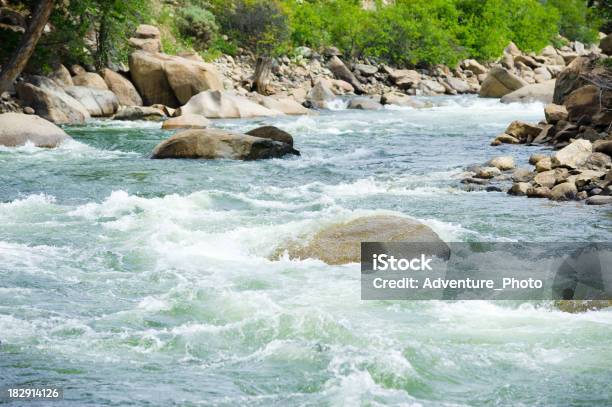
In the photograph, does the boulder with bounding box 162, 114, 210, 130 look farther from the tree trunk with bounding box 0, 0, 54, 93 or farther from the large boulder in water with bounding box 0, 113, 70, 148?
the tree trunk with bounding box 0, 0, 54, 93

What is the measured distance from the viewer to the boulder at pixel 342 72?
3394cm

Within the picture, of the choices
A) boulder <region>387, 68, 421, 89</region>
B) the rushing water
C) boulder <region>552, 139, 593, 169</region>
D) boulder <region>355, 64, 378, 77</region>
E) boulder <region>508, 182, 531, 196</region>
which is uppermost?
boulder <region>355, 64, 378, 77</region>

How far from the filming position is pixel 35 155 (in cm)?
1485

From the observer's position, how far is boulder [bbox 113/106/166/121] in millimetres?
20812

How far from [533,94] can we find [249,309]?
2271cm

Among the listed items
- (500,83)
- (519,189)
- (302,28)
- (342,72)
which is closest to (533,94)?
(500,83)

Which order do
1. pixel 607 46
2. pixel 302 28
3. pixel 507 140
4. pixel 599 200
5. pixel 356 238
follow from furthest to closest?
1. pixel 302 28
2. pixel 607 46
3. pixel 507 140
4. pixel 599 200
5. pixel 356 238

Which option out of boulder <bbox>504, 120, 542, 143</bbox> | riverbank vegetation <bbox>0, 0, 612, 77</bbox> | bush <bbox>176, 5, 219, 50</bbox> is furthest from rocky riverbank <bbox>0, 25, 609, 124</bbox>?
boulder <bbox>504, 120, 542, 143</bbox>

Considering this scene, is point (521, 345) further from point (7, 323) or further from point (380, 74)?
point (380, 74)

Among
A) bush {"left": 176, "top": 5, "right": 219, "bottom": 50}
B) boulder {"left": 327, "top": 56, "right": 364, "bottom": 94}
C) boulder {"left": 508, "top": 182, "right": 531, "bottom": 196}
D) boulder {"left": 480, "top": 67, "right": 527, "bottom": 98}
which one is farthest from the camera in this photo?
boulder {"left": 327, "top": 56, "right": 364, "bottom": 94}

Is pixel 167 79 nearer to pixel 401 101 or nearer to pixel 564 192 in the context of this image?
pixel 401 101

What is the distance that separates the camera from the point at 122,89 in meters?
23.1

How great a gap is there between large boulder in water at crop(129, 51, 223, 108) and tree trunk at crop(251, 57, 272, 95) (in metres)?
5.15

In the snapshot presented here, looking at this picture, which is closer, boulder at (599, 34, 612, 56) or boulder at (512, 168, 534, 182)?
boulder at (512, 168, 534, 182)
